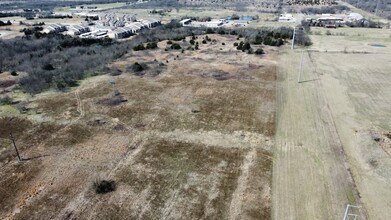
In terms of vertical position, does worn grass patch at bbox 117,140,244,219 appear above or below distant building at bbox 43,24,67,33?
below

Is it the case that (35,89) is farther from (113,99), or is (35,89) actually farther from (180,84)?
(180,84)

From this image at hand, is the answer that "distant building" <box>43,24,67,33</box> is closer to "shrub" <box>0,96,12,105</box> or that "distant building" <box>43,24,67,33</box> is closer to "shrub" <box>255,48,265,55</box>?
"shrub" <box>0,96,12,105</box>

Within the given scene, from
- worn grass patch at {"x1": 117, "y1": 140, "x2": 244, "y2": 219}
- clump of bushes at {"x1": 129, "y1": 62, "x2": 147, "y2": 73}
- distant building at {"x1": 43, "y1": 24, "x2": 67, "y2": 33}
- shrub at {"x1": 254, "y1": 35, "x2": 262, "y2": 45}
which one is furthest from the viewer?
distant building at {"x1": 43, "y1": 24, "x2": 67, "y2": 33}

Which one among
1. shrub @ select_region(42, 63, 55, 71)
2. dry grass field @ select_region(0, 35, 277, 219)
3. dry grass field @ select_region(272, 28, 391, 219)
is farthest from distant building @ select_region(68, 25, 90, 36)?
dry grass field @ select_region(272, 28, 391, 219)

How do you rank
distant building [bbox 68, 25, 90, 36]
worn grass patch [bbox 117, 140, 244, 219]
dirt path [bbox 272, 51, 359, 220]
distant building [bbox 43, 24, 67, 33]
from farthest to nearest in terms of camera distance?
distant building [bbox 43, 24, 67, 33]
distant building [bbox 68, 25, 90, 36]
worn grass patch [bbox 117, 140, 244, 219]
dirt path [bbox 272, 51, 359, 220]

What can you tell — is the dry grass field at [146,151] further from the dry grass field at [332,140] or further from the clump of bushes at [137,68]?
the clump of bushes at [137,68]

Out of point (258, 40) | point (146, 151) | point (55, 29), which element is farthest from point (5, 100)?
point (55, 29)
